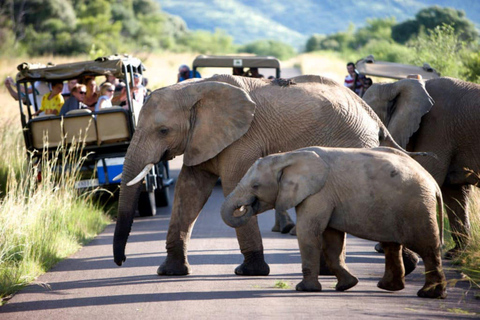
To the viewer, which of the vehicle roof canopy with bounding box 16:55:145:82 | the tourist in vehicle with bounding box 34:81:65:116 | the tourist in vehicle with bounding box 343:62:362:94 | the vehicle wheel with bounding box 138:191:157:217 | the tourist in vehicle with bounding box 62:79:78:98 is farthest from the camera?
the tourist in vehicle with bounding box 343:62:362:94

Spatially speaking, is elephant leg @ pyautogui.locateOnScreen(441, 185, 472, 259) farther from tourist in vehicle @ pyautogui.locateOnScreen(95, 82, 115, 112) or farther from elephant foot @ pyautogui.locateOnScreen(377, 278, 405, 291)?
tourist in vehicle @ pyautogui.locateOnScreen(95, 82, 115, 112)

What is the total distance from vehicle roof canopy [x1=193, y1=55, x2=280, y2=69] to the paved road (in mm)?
8112

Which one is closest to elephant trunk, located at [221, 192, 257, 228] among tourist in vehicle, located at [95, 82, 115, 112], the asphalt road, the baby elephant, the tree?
the baby elephant

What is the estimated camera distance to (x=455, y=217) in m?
10.6

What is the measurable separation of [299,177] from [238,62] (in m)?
11.2

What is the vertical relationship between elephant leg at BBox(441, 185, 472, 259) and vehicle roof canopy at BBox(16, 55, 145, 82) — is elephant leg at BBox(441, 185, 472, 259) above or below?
below

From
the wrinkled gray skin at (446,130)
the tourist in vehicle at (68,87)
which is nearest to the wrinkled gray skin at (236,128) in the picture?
the wrinkled gray skin at (446,130)

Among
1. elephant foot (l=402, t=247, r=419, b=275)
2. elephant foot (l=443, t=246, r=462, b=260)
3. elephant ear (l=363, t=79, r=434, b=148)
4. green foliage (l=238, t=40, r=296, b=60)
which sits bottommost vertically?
green foliage (l=238, t=40, r=296, b=60)

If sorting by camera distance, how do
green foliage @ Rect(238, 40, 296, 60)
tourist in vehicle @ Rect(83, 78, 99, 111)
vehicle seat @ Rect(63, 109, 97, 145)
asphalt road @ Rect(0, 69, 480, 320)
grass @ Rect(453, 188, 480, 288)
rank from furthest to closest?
green foliage @ Rect(238, 40, 296, 60), tourist in vehicle @ Rect(83, 78, 99, 111), vehicle seat @ Rect(63, 109, 97, 145), grass @ Rect(453, 188, 480, 288), asphalt road @ Rect(0, 69, 480, 320)

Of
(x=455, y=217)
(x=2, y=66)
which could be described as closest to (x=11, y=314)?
(x=455, y=217)

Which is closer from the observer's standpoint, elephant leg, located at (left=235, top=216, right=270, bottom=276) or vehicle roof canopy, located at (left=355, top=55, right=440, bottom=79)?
elephant leg, located at (left=235, top=216, right=270, bottom=276)

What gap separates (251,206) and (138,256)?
293 cm

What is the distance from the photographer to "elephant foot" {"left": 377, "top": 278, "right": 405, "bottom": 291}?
311 inches

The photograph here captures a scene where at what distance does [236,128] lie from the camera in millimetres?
8719
